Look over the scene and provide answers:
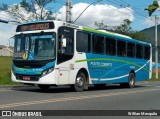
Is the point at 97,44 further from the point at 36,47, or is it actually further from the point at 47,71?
the point at 47,71

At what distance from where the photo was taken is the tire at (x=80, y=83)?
59.8ft

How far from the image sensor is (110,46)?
21.5m

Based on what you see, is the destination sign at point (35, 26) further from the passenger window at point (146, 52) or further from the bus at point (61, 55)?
the passenger window at point (146, 52)

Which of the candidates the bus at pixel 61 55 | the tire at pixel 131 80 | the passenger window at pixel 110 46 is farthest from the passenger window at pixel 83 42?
the tire at pixel 131 80

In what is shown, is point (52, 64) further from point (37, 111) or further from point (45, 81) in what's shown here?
point (37, 111)

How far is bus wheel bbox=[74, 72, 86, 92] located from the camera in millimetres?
18250

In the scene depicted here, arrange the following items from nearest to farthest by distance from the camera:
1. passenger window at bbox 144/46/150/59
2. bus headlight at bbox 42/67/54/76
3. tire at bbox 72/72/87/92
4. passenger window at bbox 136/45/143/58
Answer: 1. bus headlight at bbox 42/67/54/76
2. tire at bbox 72/72/87/92
3. passenger window at bbox 136/45/143/58
4. passenger window at bbox 144/46/150/59

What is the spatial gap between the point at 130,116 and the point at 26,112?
2772mm

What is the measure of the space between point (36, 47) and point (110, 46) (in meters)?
5.72

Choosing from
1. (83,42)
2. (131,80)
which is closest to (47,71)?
(83,42)

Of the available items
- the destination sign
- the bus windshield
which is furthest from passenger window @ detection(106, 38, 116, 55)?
the bus windshield

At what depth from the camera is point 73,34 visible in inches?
707

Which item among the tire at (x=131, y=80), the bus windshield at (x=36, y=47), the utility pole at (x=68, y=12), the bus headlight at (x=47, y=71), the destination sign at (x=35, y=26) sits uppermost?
the utility pole at (x=68, y=12)

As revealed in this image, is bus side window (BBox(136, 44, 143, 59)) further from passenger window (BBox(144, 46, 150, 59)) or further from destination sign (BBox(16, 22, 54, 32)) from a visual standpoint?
destination sign (BBox(16, 22, 54, 32))
